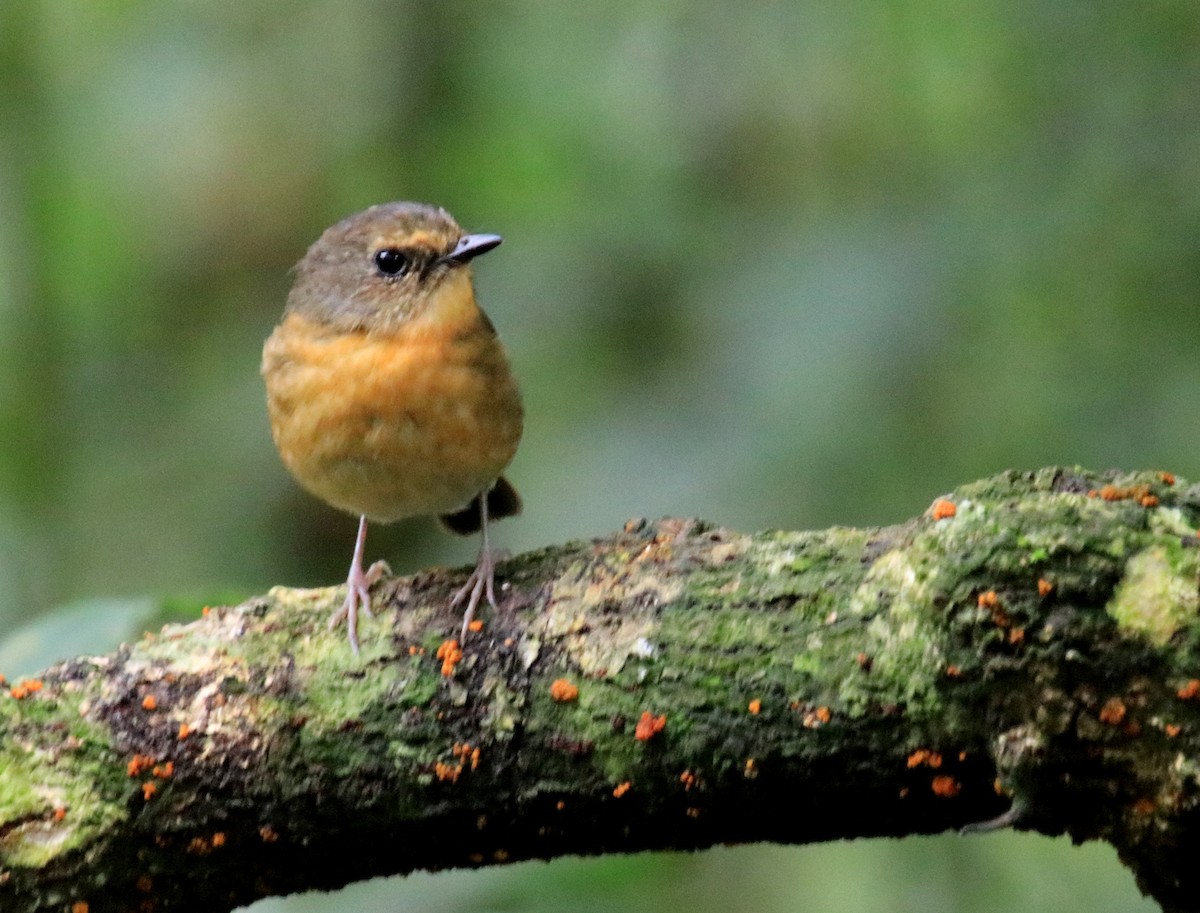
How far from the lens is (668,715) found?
2303mm

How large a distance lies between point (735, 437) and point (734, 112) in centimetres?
162

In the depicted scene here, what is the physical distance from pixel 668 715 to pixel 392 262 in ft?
5.46

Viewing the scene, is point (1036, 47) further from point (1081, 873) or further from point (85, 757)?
point (85, 757)

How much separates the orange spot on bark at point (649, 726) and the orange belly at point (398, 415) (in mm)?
1105

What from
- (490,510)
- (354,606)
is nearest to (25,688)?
(354,606)

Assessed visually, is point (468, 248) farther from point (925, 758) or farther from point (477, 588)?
point (925, 758)

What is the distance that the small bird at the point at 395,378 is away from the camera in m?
3.21

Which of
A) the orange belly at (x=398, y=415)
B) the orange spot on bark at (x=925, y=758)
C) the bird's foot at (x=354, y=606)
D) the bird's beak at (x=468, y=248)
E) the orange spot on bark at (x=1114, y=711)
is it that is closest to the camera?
the orange spot on bark at (x=1114, y=711)

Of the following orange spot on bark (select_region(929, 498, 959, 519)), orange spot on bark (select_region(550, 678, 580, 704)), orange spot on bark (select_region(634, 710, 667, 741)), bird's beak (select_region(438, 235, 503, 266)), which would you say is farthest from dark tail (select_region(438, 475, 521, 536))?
orange spot on bark (select_region(929, 498, 959, 519))

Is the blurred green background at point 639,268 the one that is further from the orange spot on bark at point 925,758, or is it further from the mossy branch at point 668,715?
the orange spot on bark at point 925,758

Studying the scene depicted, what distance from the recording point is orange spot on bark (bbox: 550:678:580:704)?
2.37 m

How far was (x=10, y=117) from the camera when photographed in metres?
5.02

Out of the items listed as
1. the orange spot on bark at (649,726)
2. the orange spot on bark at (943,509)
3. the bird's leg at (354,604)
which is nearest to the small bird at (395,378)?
the bird's leg at (354,604)

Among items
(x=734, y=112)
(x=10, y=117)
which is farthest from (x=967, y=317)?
(x=10, y=117)
